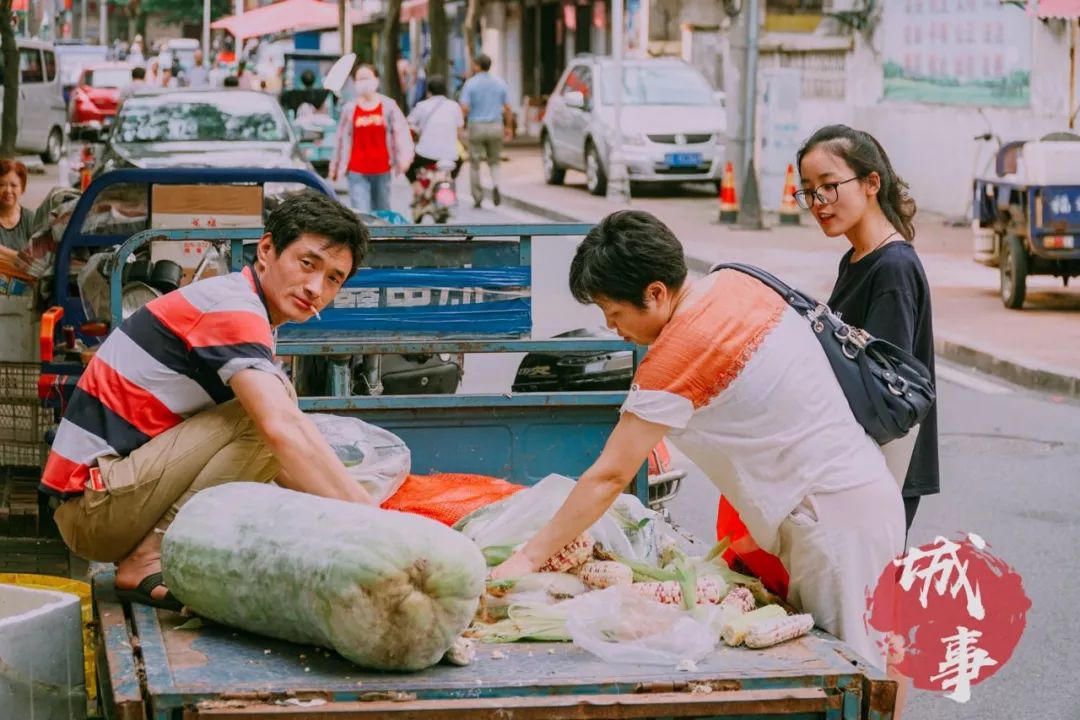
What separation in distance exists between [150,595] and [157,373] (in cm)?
52

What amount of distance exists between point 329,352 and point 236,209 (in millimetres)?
2767

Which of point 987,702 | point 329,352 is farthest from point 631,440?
point 987,702

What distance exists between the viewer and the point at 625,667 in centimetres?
330

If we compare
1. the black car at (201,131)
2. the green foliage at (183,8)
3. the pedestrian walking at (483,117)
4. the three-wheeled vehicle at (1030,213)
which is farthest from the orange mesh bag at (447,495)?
the green foliage at (183,8)

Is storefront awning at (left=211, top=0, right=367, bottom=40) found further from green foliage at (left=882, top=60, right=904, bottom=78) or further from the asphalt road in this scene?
the asphalt road

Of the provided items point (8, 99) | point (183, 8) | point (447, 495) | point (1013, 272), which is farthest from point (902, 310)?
point (183, 8)

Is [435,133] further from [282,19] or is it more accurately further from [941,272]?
[282,19]

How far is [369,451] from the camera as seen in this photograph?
4844mm

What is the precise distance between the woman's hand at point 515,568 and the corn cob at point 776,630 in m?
0.54

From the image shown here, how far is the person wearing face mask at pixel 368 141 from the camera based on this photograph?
53.5ft


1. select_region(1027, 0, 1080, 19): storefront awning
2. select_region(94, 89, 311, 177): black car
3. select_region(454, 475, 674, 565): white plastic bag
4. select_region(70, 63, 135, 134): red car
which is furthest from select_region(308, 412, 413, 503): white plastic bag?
select_region(70, 63, 135, 134): red car

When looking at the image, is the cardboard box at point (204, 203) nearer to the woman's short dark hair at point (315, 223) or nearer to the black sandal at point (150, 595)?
the woman's short dark hair at point (315, 223)

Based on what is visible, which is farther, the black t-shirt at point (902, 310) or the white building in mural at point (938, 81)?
the white building in mural at point (938, 81)

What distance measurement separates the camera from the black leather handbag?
12.3 feet
